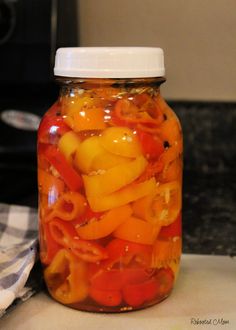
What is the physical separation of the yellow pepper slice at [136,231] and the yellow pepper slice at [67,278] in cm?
5

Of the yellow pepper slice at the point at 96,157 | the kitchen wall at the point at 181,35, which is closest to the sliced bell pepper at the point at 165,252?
the yellow pepper slice at the point at 96,157

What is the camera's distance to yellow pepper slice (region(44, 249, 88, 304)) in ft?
1.88

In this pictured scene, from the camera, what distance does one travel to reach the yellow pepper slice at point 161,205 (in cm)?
56

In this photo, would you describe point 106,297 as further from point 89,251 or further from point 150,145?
point 150,145

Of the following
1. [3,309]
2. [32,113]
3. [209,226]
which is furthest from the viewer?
[32,113]

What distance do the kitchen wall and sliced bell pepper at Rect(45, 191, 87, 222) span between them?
1.63 feet

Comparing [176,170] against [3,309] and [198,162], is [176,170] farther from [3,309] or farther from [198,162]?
[198,162]

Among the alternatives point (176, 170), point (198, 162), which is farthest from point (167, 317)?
point (198, 162)

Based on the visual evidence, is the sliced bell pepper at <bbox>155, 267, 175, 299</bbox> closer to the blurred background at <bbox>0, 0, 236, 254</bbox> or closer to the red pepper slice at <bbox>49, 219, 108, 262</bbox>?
the red pepper slice at <bbox>49, 219, 108, 262</bbox>

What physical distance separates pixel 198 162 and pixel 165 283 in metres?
0.44

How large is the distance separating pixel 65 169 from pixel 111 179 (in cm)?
5

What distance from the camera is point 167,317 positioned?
0.56 meters

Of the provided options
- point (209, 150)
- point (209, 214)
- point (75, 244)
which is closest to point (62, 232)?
point (75, 244)

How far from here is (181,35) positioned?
99cm
